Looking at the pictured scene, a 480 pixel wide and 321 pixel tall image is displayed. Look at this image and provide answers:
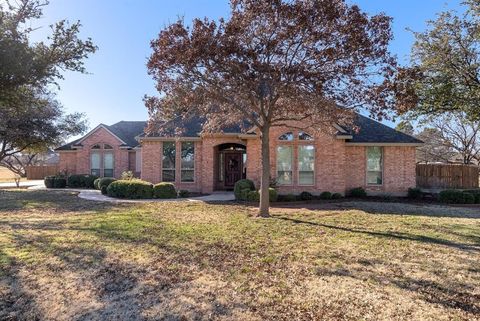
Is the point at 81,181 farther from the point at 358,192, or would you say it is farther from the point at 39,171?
the point at 39,171

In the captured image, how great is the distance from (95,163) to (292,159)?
16309 millimetres

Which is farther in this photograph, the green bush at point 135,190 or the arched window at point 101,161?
the arched window at point 101,161

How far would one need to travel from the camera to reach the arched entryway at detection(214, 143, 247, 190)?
22016 mm

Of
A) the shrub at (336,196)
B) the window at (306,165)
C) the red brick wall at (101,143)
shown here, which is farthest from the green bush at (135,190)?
the red brick wall at (101,143)

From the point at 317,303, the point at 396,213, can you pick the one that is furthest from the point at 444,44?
the point at 317,303

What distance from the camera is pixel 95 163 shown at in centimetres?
2731

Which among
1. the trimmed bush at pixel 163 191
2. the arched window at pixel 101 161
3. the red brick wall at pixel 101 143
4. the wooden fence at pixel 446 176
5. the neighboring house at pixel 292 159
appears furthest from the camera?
the arched window at pixel 101 161

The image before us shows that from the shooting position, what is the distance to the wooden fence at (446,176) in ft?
75.5

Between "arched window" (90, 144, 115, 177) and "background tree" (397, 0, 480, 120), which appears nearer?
"background tree" (397, 0, 480, 120)

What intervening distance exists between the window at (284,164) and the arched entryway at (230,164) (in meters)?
3.92

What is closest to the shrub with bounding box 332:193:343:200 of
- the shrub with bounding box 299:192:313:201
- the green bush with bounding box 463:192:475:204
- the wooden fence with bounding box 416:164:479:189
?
the shrub with bounding box 299:192:313:201

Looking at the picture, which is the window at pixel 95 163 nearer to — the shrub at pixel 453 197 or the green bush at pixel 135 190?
the green bush at pixel 135 190

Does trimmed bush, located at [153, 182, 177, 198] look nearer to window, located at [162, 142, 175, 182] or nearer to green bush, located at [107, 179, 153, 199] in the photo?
green bush, located at [107, 179, 153, 199]

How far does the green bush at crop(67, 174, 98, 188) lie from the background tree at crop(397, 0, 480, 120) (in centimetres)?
2117
